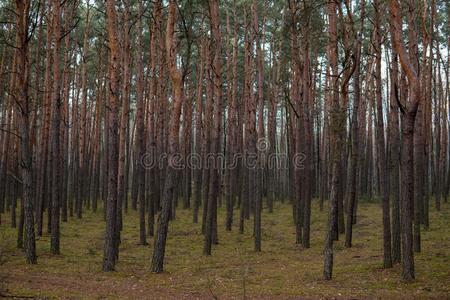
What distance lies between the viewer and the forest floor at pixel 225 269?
26.9 ft

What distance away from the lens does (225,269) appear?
11.6 m

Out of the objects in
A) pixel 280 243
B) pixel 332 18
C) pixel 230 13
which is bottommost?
pixel 280 243

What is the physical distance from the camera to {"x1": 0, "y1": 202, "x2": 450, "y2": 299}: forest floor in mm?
8188

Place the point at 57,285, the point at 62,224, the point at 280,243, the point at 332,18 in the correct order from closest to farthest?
the point at 57,285
the point at 332,18
the point at 280,243
the point at 62,224

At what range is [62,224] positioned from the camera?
787 inches

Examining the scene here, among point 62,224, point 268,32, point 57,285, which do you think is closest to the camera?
point 57,285

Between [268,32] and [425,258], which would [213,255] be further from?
[268,32]

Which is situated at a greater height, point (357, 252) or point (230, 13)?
point (230, 13)

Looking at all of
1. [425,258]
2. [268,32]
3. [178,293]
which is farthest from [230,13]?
[178,293]

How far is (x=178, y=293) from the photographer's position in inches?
332

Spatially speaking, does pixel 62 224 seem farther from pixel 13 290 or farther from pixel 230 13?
pixel 230 13

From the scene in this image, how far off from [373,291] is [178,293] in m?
3.85

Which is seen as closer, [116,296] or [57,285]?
[116,296]

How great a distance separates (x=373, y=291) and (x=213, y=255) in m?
6.47
